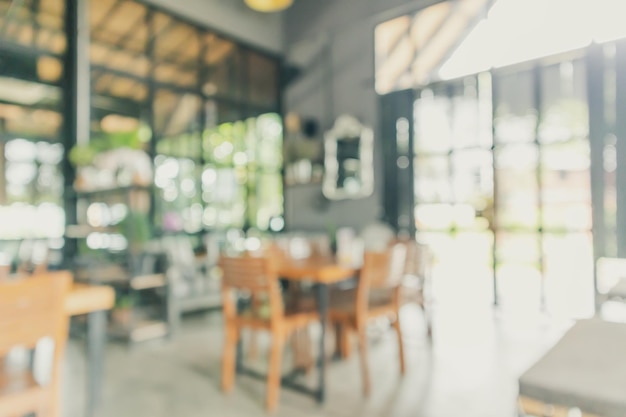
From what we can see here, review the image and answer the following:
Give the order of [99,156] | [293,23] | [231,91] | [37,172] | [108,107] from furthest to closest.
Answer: [293,23] → [231,91] → [108,107] → [37,172] → [99,156]

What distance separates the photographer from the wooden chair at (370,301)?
273 centimetres

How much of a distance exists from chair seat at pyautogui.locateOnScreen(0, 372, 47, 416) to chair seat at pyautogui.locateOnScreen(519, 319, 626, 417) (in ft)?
5.35

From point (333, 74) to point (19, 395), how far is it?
6.28m

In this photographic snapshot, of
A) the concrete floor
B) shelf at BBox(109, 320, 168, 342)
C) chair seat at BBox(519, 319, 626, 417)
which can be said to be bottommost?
the concrete floor

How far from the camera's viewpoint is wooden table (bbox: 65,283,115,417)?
1834 mm

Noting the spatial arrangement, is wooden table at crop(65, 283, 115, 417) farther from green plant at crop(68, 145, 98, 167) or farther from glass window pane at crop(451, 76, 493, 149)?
glass window pane at crop(451, 76, 493, 149)

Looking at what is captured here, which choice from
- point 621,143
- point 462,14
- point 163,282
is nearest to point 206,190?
point 163,282

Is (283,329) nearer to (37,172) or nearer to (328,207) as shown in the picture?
(37,172)

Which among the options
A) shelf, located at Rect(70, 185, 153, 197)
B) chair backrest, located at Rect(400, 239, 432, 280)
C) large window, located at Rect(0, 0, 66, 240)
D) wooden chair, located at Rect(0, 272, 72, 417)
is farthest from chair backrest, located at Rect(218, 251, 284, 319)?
large window, located at Rect(0, 0, 66, 240)

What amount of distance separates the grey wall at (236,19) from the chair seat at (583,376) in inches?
244

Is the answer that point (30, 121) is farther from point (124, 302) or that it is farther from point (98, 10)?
point (124, 302)

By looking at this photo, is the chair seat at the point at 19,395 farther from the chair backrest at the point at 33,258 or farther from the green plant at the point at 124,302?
the green plant at the point at 124,302

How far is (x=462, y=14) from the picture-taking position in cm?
643

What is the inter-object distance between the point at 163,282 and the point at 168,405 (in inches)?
72.3
